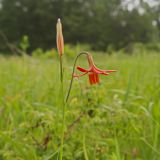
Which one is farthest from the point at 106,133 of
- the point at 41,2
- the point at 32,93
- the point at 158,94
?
the point at 41,2

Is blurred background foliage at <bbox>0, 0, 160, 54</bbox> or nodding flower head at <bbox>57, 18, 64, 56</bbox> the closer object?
nodding flower head at <bbox>57, 18, 64, 56</bbox>

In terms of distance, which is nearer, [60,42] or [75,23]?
[60,42]

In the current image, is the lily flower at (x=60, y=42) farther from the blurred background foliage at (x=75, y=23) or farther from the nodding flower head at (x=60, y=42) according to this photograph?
the blurred background foliage at (x=75, y=23)

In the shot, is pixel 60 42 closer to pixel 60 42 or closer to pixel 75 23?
pixel 60 42

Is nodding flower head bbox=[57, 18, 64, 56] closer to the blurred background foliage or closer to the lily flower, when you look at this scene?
the lily flower

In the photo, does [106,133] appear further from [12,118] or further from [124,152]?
[12,118]

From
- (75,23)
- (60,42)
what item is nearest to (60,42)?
(60,42)

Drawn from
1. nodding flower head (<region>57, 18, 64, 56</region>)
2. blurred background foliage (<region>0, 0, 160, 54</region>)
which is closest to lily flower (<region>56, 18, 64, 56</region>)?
nodding flower head (<region>57, 18, 64, 56</region>)

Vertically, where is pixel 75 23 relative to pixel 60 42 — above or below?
above
